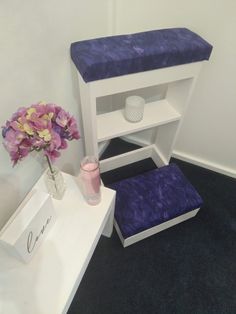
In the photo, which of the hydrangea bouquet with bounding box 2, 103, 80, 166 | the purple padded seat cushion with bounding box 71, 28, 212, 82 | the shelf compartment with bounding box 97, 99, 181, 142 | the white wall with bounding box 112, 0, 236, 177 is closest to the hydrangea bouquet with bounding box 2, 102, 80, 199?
the hydrangea bouquet with bounding box 2, 103, 80, 166

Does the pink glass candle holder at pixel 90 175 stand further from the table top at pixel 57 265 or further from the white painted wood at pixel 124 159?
the white painted wood at pixel 124 159

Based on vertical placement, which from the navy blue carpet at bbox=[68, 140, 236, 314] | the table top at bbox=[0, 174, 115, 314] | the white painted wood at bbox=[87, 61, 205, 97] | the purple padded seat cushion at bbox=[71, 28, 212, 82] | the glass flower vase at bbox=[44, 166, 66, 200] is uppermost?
the purple padded seat cushion at bbox=[71, 28, 212, 82]

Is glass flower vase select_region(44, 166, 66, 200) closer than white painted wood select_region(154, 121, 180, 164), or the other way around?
glass flower vase select_region(44, 166, 66, 200)

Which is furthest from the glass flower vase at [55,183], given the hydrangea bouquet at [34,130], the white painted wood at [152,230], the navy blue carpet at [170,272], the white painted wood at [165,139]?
the white painted wood at [165,139]

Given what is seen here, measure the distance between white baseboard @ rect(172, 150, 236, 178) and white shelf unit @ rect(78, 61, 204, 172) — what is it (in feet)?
0.71

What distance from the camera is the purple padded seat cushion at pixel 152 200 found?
3.79 ft

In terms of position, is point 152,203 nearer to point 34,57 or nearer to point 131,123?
point 131,123

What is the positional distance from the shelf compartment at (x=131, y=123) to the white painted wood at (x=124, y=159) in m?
0.34

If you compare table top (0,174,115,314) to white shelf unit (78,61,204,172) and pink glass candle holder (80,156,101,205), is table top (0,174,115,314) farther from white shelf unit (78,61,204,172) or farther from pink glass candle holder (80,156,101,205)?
white shelf unit (78,61,204,172)

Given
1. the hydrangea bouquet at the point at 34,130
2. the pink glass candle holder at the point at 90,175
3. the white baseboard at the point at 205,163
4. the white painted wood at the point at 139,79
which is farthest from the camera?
the white baseboard at the point at 205,163

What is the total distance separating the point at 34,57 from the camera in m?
0.77

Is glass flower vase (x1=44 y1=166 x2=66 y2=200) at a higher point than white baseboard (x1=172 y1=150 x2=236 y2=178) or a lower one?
higher

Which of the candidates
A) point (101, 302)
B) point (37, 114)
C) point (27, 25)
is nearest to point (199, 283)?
point (101, 302)

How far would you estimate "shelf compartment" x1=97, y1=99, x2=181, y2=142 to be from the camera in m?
1.17
